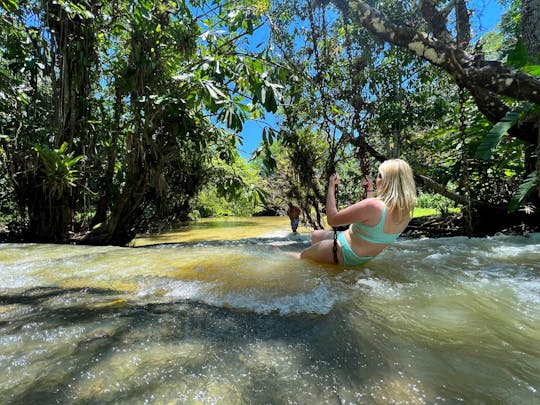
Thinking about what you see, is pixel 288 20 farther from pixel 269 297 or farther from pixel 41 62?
pixel 269 297

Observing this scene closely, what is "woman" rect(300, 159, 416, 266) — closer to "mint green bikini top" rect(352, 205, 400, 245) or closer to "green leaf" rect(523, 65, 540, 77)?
"mint green bikini top" rect(352, 205, 400, 245)

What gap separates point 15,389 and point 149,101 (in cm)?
556

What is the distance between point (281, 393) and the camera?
3.58 ft

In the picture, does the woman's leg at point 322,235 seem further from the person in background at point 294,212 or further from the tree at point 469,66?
the person in background at point 294,212

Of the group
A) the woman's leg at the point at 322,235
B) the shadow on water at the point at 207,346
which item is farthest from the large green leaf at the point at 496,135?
the shadow on water at the point at 207,346

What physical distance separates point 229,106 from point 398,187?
3195 millimetres

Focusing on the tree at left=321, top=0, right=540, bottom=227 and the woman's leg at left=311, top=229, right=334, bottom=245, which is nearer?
the woman's leg at left=311, top=229, right=334, bottom=245

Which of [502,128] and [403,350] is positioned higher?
[502,128]

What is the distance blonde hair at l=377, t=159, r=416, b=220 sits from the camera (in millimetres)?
2865

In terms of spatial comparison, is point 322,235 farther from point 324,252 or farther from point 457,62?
point 457,62

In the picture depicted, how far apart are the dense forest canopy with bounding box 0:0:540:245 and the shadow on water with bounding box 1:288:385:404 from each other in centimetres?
384

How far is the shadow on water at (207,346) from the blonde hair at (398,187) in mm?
1416

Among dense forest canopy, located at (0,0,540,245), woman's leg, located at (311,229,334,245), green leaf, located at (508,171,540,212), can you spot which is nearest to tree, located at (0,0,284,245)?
dense forest canopy, located at (0,0,540,245)

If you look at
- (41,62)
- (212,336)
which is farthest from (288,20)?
(212,336)
